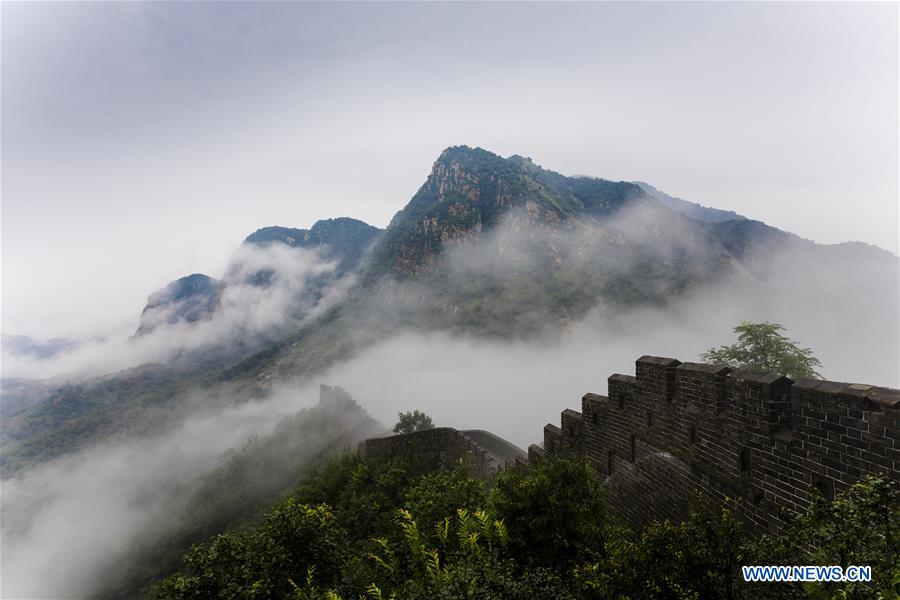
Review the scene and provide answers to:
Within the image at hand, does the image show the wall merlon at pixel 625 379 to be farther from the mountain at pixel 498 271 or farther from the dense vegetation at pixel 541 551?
the mountain at pixel 498 271

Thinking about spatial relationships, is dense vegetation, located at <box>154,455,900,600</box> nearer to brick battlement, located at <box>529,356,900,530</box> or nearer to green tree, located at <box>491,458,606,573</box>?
green tree, located at <box>491,458,606,573</box>

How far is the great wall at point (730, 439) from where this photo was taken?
18.8 feet

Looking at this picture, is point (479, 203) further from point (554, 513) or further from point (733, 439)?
point (554, 513)

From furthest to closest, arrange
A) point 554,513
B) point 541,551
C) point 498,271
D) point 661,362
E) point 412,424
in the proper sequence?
point 498,271, point 412,424, point 661,362, point 554,513, point 541,551

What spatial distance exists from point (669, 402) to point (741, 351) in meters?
28.0

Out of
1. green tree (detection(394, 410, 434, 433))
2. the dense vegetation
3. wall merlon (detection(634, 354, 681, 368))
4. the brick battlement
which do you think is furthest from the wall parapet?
wall merlon (detection(634, 354, 681, 368))

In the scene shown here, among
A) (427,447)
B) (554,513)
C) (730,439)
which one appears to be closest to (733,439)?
(730,439)

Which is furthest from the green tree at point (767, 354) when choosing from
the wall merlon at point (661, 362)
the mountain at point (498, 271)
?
the mountain at point (498, 271)

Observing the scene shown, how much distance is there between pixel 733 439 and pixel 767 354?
28932 mm

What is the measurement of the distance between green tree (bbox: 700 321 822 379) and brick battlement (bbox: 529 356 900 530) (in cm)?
2356

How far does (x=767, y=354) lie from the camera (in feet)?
102

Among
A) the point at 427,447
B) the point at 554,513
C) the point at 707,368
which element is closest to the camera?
the point at 554,513

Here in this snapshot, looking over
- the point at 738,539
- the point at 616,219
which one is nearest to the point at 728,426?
the point at 738,539

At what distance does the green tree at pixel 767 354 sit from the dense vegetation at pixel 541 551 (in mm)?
27093
